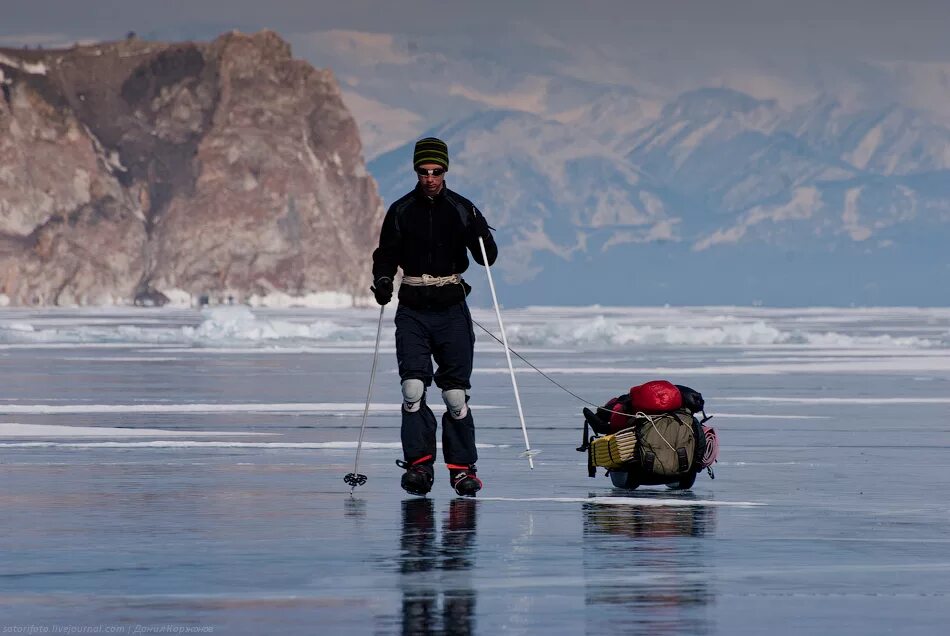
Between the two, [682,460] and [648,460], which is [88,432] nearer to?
[648,460]

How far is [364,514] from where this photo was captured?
35.1 feet

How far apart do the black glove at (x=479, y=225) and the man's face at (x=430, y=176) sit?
30 cm

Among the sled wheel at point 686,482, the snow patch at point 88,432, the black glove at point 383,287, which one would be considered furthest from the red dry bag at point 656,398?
the snow patch at point 88,432

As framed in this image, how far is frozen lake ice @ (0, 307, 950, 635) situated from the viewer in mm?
7133

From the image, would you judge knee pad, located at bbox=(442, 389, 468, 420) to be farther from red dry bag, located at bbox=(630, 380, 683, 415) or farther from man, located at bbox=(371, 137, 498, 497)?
red dry bag, located at bbox=(630, 380, 683, 415)

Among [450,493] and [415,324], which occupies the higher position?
[415,324]

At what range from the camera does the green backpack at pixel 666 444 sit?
39.6ft

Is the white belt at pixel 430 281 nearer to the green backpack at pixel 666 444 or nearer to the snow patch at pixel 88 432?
→ the green backpack at pixel 666 444

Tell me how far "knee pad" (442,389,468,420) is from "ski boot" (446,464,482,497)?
1.16 ft

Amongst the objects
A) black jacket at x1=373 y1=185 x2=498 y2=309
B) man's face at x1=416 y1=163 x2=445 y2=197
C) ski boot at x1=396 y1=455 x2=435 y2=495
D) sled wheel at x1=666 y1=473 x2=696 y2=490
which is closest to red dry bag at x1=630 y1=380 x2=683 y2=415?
sled wheel at x1=666 y1=473 x2=696 y2=490

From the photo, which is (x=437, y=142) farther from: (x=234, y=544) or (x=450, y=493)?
(x=234, y=544)

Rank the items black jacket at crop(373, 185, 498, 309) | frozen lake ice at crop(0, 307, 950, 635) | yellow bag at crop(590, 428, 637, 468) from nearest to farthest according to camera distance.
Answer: frozen lake ice at crop(0, 307, 950, 635) → black jacket at crop(373, 185, 498, 309) → yellow bag at crop(590, 428, 637, 468)

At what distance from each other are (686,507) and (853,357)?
30.2m

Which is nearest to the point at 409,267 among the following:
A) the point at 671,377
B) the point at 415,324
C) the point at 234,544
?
the point at 415,324
